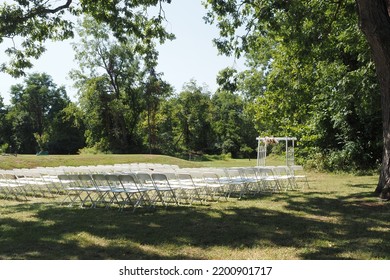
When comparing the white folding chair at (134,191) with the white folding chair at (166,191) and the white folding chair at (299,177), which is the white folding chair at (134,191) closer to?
the white folding chair at (166,191)

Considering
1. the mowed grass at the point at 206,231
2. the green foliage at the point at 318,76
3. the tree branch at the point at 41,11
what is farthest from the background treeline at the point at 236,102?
the mowed grass at the point at 206,231

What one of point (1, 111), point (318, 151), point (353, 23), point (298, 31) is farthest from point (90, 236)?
point (1, 111)

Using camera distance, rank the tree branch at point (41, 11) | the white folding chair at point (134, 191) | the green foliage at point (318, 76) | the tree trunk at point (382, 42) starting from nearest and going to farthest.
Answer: the white folding chair at point (134, 191)
the tree trunk at point (382, 42)
the tree branch at point (41, 11)
the green foliage at point (318, 76)

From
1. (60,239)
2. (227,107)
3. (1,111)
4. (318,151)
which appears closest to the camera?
(60,239)

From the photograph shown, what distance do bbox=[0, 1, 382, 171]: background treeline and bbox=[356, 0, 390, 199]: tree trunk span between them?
2.98 metres

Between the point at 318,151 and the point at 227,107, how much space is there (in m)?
34.6

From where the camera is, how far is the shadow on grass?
5406 mm

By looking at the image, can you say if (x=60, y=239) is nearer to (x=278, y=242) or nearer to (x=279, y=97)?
(x=278, y=242)

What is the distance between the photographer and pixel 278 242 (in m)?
5.91

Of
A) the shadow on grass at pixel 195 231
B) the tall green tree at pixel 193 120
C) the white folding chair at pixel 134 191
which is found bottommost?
the shadow on grass at pixel 195 231

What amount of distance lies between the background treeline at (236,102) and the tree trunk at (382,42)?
298 centimetres

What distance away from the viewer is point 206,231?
6.62 metres

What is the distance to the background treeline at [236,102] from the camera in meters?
Answer: 13.9

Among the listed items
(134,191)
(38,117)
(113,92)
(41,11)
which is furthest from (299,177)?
(38,117)
